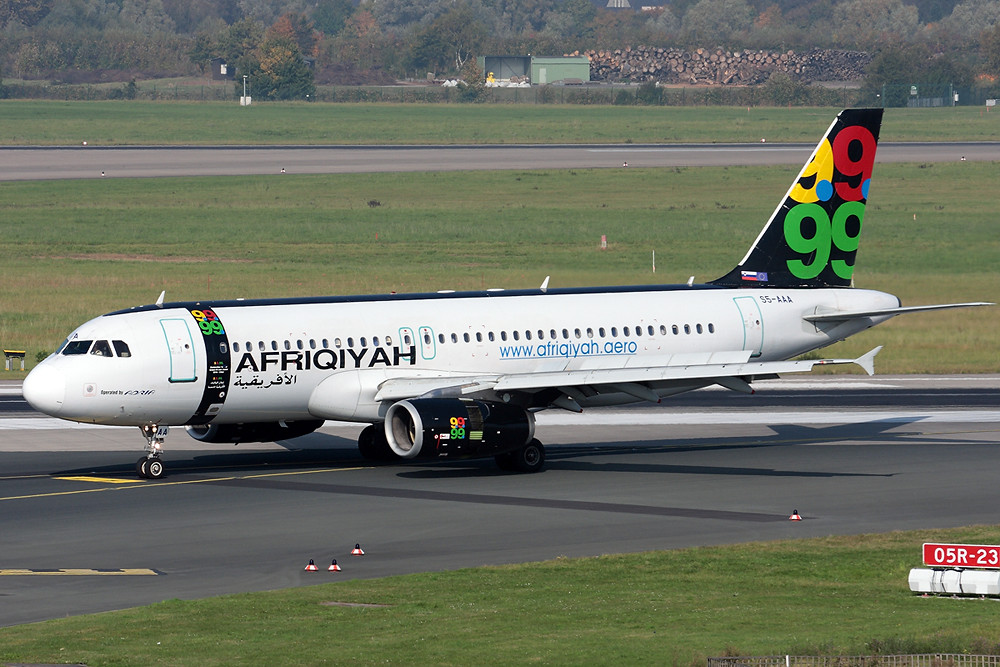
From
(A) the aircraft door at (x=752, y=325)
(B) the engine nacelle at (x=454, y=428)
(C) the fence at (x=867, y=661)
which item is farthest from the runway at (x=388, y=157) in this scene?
(C) the fence at (x=867, y=661)

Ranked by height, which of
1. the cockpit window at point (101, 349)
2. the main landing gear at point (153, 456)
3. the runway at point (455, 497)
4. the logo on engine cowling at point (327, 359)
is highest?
the cockpit window at point (101, 349)

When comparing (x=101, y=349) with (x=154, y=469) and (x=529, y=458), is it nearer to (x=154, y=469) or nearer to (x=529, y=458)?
(x=154, y=469)

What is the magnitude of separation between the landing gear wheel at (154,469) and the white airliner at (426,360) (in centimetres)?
5

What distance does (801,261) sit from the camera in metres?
54.9

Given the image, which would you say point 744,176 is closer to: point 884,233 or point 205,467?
point 884,233

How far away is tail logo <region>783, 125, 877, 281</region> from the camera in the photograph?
54938 millimetres

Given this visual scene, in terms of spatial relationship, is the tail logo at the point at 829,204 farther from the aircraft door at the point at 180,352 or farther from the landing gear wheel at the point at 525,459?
the aircraft door at the point at 180,352

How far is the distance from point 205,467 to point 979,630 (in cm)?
2722

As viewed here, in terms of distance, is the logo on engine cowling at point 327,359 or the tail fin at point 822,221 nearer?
the logo on engine cowling at point 327,359

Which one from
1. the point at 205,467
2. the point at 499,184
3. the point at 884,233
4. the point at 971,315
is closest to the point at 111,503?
the point at 205,467

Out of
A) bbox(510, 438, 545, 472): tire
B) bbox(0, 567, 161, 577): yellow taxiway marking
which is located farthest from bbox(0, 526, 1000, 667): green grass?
bbox(510, 438, 545, 472): tire

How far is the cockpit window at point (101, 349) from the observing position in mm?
43531

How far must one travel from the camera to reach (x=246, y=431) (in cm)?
4688

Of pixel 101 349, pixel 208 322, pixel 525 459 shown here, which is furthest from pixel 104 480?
pixel 525 459
